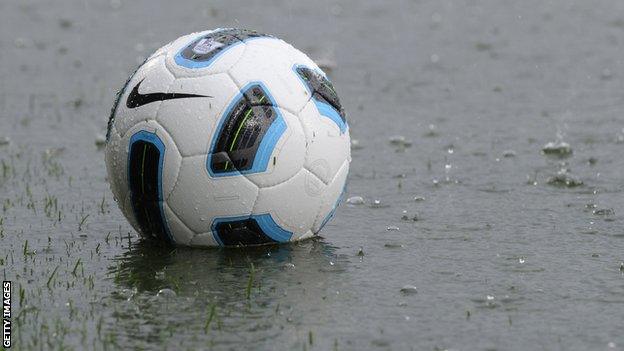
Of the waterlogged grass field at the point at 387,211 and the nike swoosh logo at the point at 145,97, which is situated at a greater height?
the nike swoosh logo at the point at 145,97

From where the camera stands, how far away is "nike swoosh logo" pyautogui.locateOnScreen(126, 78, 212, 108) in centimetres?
851

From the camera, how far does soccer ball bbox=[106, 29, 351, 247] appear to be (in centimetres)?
842

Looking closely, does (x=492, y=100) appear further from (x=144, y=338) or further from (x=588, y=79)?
(x=144, y=338)

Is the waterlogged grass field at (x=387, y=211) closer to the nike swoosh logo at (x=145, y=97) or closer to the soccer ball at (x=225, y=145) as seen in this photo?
the soccer ball at (x=225, y=145)

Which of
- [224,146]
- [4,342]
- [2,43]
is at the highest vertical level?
[224,146]

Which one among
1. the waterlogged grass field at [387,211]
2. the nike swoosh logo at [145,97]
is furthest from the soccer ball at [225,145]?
the waterlogged grass field at [387,211]

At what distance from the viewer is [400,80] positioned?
1585 cm

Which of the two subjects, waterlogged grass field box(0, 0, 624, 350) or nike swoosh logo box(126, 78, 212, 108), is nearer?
waterlogged grass field box(0, 0, 624, 350)

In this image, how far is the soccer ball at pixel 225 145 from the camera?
27.6ft

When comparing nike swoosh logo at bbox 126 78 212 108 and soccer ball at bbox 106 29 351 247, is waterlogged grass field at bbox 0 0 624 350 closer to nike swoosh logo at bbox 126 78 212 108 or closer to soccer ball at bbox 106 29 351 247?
soccer ball at bbox 106 29 351 247

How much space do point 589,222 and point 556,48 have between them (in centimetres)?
812

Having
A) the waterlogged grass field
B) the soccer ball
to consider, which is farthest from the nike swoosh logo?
the waterlogged grass field

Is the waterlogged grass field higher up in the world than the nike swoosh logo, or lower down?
lower down

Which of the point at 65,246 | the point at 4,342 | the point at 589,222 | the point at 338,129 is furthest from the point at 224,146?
the point at 589,222
